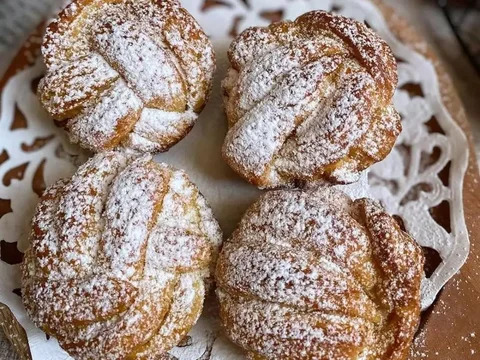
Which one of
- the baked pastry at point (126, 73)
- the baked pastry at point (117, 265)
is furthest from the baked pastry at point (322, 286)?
the baked pastry at point (126, 73)

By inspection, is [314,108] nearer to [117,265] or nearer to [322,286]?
[322,286]

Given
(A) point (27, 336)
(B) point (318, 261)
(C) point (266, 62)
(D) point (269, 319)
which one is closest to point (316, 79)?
(C) point (266, 62)

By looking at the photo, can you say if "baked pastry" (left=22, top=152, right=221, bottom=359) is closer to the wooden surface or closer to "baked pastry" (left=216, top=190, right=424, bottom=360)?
"baked pastry" (left=216, top=190, right=424, bottom=360)

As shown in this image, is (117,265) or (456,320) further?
(456,320)

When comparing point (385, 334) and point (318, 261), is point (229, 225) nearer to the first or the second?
point (318, 261)

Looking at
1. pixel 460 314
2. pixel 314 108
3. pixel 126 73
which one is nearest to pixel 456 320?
pixel 460 314

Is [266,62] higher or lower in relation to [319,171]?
higher
